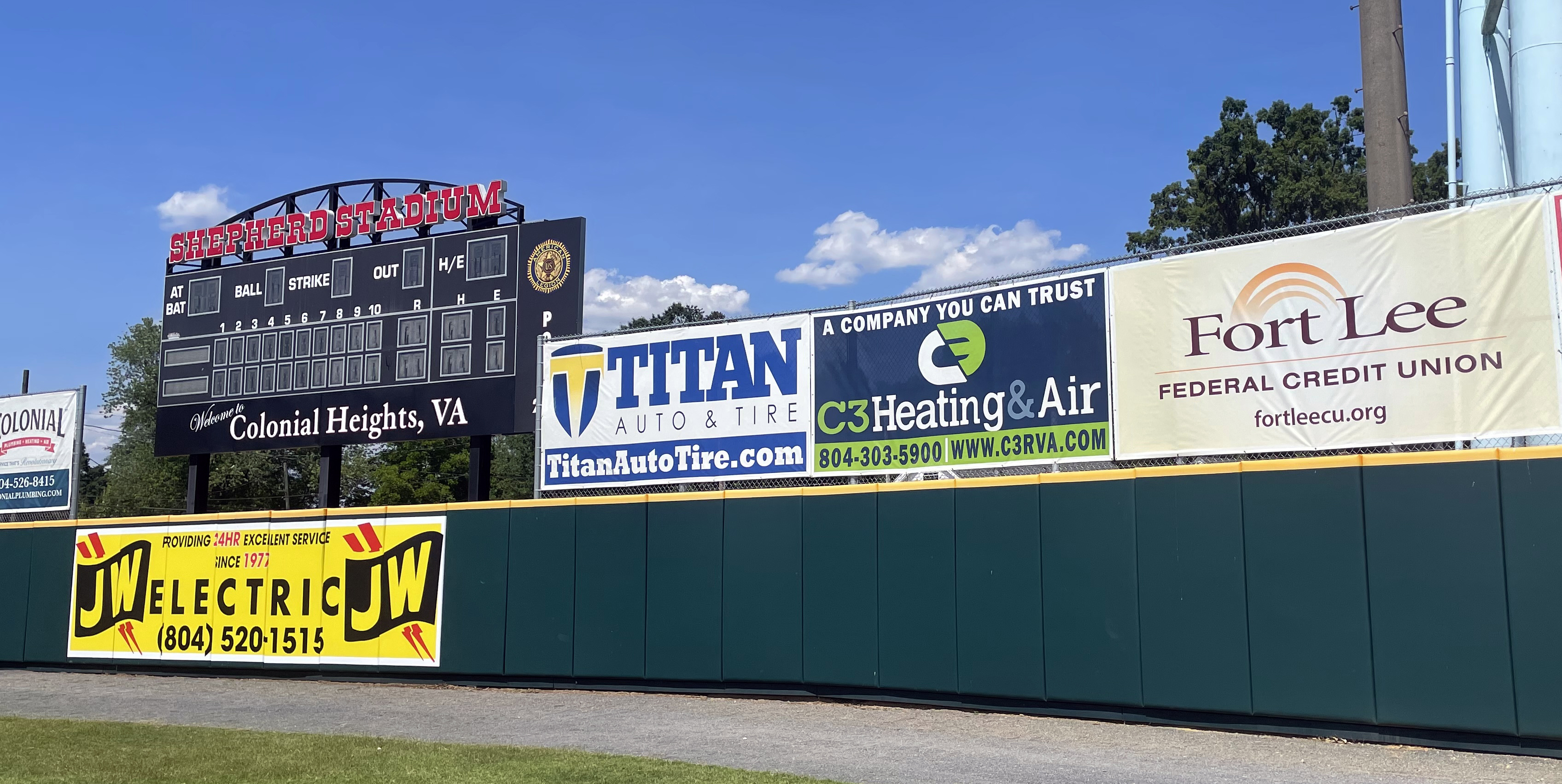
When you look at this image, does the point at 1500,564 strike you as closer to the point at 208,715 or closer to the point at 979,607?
the point at 979,607

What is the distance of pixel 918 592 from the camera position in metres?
11.8

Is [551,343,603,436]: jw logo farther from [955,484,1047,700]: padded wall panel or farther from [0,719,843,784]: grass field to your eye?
[0,719,843,784]: grass field

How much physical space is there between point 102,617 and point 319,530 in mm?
4292

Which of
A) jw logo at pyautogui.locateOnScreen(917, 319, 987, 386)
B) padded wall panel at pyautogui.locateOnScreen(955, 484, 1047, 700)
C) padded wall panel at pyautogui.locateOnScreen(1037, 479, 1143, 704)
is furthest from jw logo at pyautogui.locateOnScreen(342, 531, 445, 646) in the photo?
padded wall panel at pyautogui.locateOnScreen(1037, 479, 1143, 704)

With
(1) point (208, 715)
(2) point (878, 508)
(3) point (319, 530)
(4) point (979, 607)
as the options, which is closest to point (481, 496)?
(3) point (319, 530)

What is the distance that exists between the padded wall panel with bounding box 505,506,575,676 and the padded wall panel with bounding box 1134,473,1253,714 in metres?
6.53

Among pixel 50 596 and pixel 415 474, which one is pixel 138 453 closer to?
pixel 415 474

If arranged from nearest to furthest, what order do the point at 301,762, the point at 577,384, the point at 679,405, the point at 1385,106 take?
the point at 301,762
the point at 1385,106
the point at 679,405
the point at 577,384

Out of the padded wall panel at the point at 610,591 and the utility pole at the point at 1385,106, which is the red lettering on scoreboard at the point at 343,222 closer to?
the padded wall panel at the point at 610,591

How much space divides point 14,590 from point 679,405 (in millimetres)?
11612

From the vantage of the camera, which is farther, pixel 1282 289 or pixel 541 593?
pixel 541 593

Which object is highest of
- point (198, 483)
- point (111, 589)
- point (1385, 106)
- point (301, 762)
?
point (1385, 106)

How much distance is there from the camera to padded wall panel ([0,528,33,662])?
18.1 meters

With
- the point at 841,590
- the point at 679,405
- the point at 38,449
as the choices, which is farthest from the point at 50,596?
the point at 841,590
